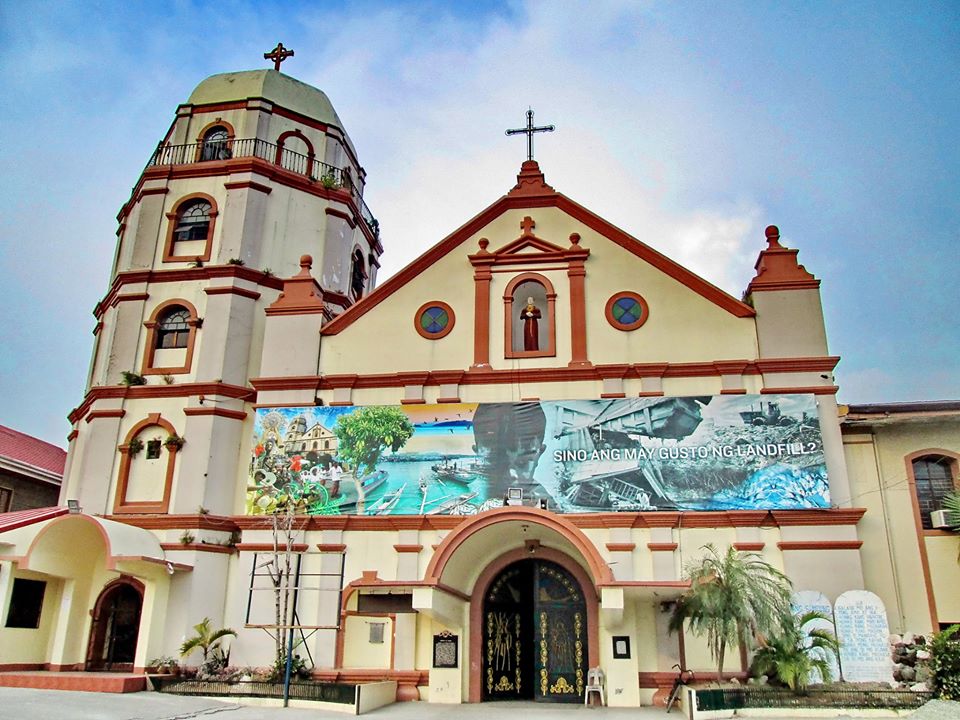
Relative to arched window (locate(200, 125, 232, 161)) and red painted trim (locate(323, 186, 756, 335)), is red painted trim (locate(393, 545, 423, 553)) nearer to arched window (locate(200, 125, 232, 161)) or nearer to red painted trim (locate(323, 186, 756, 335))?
red painted trim (locate(323, 186, 756, 335))

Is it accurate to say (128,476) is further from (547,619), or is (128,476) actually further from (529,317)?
(547,619)

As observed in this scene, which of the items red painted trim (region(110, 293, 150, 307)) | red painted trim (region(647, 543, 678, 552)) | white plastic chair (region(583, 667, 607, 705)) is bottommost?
white plastic chair (region(583, 667, 607, 705))

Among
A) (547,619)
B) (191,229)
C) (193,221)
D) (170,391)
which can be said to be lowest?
(547,619)

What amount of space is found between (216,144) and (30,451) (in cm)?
1212

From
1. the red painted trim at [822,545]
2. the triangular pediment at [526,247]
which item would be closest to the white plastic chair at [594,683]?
the red painted trim at [822,545]

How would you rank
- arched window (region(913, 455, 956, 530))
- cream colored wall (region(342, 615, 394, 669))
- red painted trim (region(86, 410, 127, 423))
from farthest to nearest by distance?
red painted trim (region(86, 410, 127, 423)) < arched window (region(913, 455, 956, 530)) < cream colored wall (region(342, 615, 394, 669))

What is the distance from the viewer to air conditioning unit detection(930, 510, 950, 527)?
18781 mm

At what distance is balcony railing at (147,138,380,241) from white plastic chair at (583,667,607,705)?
15064 millimetres

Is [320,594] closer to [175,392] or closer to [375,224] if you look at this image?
[175,392]

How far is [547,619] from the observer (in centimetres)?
1891

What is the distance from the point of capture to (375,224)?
2905 cm

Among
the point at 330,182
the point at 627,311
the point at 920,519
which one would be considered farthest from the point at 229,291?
the point at 920,519

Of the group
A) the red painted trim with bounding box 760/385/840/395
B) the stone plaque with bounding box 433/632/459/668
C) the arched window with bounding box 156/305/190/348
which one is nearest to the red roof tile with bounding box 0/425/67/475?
the arched window with bounding box 156/305/190/348

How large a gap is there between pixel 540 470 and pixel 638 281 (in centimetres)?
527
